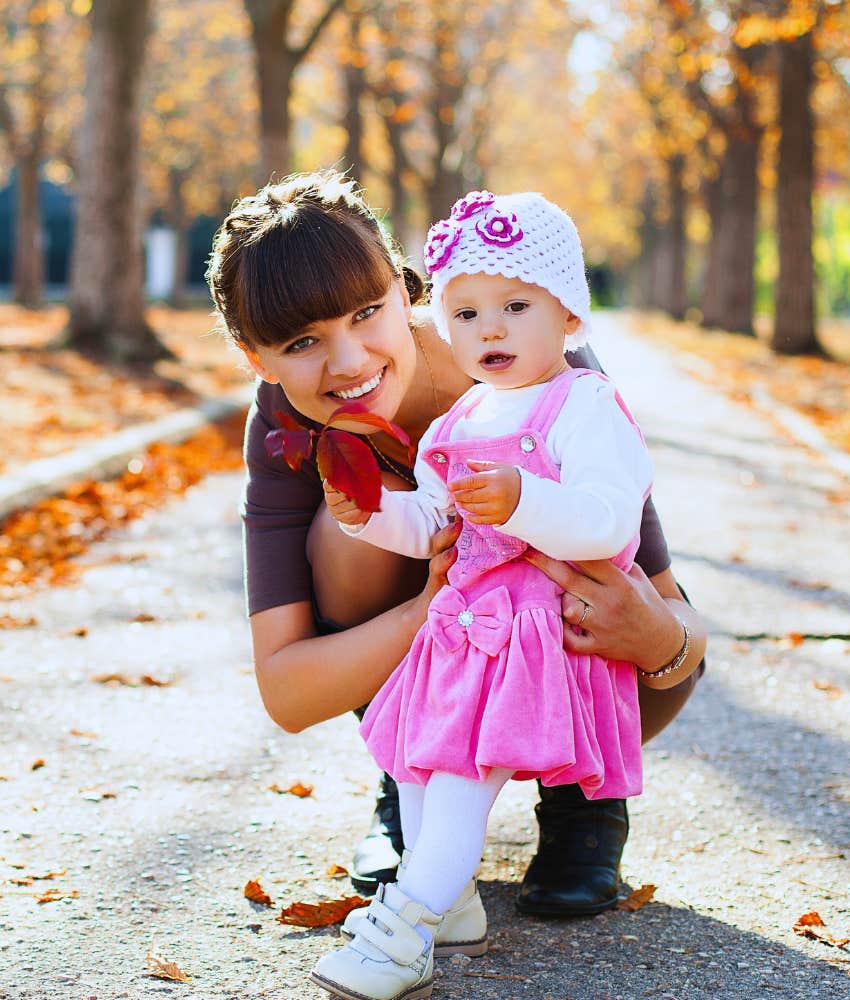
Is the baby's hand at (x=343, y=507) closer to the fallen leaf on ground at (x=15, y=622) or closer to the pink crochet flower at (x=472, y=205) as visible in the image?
the pink crochet flower at (x=472, y=205)

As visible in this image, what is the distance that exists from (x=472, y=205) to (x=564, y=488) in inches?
23.5

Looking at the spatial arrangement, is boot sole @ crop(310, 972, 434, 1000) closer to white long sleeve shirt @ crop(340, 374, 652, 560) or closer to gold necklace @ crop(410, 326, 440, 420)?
white long sleeve shirt @ crop(340, 374, 652, 560)

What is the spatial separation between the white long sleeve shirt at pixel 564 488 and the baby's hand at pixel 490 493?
0.02 m

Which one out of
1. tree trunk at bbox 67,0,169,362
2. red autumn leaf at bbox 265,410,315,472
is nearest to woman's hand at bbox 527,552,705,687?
red autumn leaf at bbox 265,410,315,472

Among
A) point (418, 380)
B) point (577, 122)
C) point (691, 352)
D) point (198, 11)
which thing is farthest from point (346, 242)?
point (577, 122)

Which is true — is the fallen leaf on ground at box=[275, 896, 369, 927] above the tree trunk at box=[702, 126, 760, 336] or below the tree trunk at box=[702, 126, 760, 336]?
below

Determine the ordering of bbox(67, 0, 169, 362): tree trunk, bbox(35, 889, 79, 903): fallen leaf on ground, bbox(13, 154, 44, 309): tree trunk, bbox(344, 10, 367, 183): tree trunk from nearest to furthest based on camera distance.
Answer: bbox(35, 889, 79, 903): fallen leaf on ground
bbox(67, 0, 169, 362): tree trunk
bbox(344, 10, 367, 183): tree trunk
bbox(13, 154, 44, 309): tree trunk

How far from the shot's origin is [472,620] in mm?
2303

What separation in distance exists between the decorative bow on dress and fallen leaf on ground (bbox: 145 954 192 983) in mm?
697

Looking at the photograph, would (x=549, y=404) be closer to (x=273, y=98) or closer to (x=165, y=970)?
(x=165, y=970)

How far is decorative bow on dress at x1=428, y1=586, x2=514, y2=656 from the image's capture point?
2264 millimetres

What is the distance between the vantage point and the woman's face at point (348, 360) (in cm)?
250

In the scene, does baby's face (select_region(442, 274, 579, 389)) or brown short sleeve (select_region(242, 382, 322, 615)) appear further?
brown short sleeve (select_region(242, 382, 322, 615))

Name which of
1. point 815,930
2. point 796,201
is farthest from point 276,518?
point 796,201
